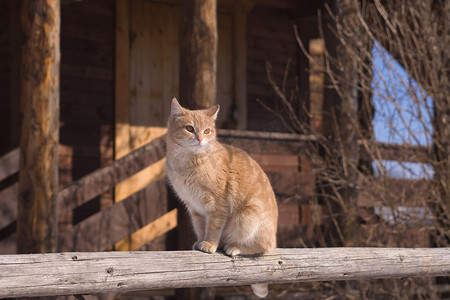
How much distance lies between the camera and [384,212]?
747 cm

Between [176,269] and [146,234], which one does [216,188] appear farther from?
[146,234]

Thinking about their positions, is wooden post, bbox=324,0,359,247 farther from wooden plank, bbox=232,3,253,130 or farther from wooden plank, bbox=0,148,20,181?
wooden plank, bbox=0,148,20,181

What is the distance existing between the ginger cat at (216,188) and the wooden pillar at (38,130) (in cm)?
185

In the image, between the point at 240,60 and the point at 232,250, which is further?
the point at 240,60

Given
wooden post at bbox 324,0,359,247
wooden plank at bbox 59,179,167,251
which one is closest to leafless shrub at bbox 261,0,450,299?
wooden post at bbox 324,0,359,247

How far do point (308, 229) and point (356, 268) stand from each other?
344 cm

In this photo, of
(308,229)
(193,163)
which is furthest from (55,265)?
(308,229)

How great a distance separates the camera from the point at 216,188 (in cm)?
383

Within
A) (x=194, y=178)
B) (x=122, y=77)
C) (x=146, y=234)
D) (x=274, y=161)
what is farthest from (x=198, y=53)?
(x=146, y=234)

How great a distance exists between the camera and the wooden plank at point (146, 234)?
8.32 m

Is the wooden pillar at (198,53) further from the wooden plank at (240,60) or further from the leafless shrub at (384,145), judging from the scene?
the wooden plank at (240,60)

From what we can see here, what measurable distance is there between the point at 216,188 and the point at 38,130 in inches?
89.1

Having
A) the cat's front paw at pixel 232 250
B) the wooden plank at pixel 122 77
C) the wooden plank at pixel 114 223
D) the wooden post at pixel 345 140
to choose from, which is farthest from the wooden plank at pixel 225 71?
the cat's front paw at pixel 232 250

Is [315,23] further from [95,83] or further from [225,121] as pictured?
[95,83]
